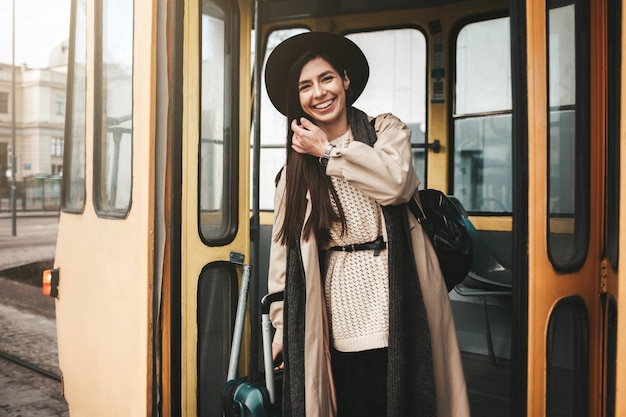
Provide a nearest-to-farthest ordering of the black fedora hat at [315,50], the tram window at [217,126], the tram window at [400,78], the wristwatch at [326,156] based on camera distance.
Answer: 1. the wristwatch at [326,156]
2. the black fedora hat at [315,50]
3. the tram window at [217,126]
4. the tram window at [400,78]

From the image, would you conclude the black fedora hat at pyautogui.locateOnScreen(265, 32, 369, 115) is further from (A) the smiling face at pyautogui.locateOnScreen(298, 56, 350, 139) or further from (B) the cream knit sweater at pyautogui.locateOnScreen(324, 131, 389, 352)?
(B) the cream knit sweater at pyautogui.locateOnScreen(324, 131, 389, 352)

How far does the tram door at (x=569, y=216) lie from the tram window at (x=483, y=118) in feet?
7.91

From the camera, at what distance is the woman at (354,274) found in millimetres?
2062

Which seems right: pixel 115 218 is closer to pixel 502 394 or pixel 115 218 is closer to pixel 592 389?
pixel 592 389

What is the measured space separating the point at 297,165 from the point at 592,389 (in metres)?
1.26

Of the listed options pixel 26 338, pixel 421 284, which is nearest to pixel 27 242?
pixel 26 338

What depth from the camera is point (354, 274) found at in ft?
7.13

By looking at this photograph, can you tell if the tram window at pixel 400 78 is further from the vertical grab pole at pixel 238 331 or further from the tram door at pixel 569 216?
the tram door at pixel 569 216

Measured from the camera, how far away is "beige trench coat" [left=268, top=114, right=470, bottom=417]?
204cm

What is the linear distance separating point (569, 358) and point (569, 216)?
0.46 metres

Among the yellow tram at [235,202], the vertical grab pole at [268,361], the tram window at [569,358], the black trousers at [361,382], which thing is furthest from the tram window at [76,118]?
the tram window at [569,358]

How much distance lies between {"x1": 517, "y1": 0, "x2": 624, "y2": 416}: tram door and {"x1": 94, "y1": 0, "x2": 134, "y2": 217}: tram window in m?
1.60

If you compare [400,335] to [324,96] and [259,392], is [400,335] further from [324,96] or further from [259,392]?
[324,96]

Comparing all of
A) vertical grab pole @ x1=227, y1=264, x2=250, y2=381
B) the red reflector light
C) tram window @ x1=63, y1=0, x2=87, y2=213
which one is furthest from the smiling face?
the red reflector light
